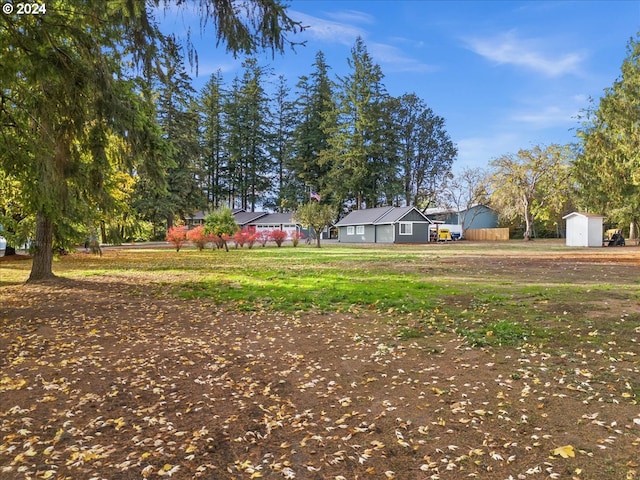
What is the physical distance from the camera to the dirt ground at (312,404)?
2.65 meters

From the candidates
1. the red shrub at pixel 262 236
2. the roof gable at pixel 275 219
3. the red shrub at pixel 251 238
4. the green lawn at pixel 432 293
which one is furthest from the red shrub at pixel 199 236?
the roof gable at pixel 275 219

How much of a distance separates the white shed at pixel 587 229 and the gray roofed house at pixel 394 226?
1383 cm

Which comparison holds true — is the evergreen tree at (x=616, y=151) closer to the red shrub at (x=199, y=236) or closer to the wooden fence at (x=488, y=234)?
the wooden fence at (x=488, y=234)

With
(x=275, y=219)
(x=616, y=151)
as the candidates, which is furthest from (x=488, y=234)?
(x=275, y=219)

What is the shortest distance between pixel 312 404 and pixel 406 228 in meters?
36.9

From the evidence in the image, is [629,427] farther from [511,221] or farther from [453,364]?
[511,221]

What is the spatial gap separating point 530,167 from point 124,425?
44228mm

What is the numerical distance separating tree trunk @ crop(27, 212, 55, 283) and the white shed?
30.3 meters

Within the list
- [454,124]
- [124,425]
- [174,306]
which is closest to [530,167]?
[454,124]

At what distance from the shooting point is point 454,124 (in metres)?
51.3

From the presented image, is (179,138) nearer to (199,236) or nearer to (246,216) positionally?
(199,236)

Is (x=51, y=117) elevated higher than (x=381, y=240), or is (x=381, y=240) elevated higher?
(x=51, y=117)

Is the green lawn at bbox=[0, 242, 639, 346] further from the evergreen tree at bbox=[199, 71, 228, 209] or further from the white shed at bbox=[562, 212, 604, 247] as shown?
the evergreen tree at bbox=[199, 71, 228, 209]

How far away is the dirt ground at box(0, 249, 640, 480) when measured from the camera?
2.65m
